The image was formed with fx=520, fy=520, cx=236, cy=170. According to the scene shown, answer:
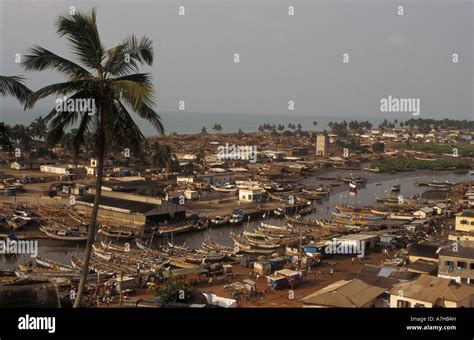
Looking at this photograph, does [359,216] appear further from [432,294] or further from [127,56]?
[127,56]

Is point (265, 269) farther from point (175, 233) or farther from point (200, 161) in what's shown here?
point (200, 161)

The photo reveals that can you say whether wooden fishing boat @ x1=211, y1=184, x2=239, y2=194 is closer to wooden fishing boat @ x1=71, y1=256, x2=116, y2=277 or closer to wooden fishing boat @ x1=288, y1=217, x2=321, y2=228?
wooden fishing boat @ x1=288, y1=217, x2=321, y2=228

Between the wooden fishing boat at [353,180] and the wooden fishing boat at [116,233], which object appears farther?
the wooden fishing boat at [353,180]

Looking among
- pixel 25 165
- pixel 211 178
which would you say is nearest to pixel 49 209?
pixel 211 178

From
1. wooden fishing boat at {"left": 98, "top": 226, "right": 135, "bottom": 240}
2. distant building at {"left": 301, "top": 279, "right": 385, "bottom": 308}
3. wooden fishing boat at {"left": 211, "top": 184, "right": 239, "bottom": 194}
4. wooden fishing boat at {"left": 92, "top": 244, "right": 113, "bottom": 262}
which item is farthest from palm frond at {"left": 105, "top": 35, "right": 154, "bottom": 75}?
wooden fishing boat at {"left": 211, "top": 184, "right": 239, "bottom": 194}

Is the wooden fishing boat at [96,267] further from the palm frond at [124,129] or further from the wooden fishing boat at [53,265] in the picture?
the palm frond at [124,129]

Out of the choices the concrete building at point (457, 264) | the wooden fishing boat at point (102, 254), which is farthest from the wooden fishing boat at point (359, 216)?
the wooden fishing boat at point (102, 254)
